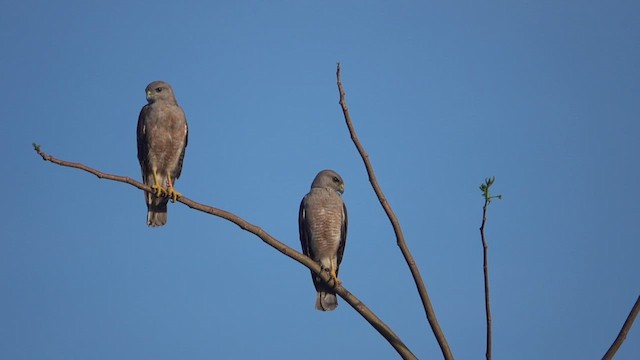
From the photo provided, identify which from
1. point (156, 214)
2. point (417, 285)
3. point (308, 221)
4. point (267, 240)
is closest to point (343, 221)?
point (308, 221)

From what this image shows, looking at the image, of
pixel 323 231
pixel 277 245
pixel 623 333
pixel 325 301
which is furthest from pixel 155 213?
pixel 623 333

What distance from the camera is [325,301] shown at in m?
10.3

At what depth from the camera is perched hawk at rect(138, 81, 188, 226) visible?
34.4 feet

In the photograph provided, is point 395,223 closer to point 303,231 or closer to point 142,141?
point 303,231

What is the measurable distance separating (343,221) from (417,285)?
6.17m

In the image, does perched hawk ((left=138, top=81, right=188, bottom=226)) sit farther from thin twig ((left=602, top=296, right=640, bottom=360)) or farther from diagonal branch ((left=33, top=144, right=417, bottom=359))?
thin twig ((left=602, top=296, right=640, bottom=360))

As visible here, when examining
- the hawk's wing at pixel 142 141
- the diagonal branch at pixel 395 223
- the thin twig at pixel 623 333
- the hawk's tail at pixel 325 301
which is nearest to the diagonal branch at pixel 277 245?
the diagonal branch at pixel 395 223

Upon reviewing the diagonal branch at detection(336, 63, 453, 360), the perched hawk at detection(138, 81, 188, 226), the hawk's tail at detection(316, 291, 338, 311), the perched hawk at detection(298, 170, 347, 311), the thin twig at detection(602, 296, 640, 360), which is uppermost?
the perched hawk at detection(138, 81, 188, 226)

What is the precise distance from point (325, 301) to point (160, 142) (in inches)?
129

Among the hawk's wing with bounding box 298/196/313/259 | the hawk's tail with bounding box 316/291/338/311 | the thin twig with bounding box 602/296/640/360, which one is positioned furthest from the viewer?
the hawk's wing with bounding box 298/196/313/259

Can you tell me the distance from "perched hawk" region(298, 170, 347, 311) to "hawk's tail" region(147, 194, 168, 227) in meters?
1.99

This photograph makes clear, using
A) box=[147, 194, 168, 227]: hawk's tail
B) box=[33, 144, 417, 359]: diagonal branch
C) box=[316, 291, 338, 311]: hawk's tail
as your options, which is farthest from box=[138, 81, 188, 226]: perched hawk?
box=[33, 144, 417, 359]: diagonal branch

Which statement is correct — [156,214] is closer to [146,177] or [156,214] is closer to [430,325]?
[146,177]

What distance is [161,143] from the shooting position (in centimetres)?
1055
